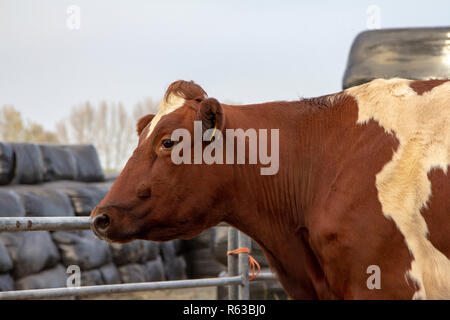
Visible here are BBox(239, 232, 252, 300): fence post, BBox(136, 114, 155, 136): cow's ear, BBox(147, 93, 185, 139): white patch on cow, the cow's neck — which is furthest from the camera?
BBox(239, 232, 252, 300): fence post

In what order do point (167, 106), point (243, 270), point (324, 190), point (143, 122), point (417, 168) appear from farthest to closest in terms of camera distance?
point (243, 270), point (143, 122), point (167, 106), point (324, 190), point (417, 168)

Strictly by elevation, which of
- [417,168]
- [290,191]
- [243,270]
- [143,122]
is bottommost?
[243,270]

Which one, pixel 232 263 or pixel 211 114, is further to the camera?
pixel 232 263

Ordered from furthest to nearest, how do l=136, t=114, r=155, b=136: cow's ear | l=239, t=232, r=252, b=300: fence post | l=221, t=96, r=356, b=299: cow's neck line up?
l=239, t=232, r=252, b=300: fence post, l=136, t=114, r=155, b=136: cow's ear, l=221, t=96, r=356, b=299: cow's neck

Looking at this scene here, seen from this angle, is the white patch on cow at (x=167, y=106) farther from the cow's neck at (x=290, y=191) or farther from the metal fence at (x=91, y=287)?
the metal fence at (x=91, y=287)

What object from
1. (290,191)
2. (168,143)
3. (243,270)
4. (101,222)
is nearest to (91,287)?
(101,222)

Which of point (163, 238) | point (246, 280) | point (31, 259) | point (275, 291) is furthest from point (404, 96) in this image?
point (31, 259)

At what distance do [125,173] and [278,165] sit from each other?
677 millimetres

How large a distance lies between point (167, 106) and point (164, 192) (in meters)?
0.41

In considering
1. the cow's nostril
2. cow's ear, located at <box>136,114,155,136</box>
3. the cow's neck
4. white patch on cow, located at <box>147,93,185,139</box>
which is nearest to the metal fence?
the cow's nostril

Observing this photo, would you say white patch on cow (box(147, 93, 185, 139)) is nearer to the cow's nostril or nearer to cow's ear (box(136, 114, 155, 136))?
cow's ear (box(136, 114, 155, 136))

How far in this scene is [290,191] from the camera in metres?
2.69

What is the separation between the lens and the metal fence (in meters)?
3.13

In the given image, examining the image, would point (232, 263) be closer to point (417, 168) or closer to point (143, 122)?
point (143, 122)
